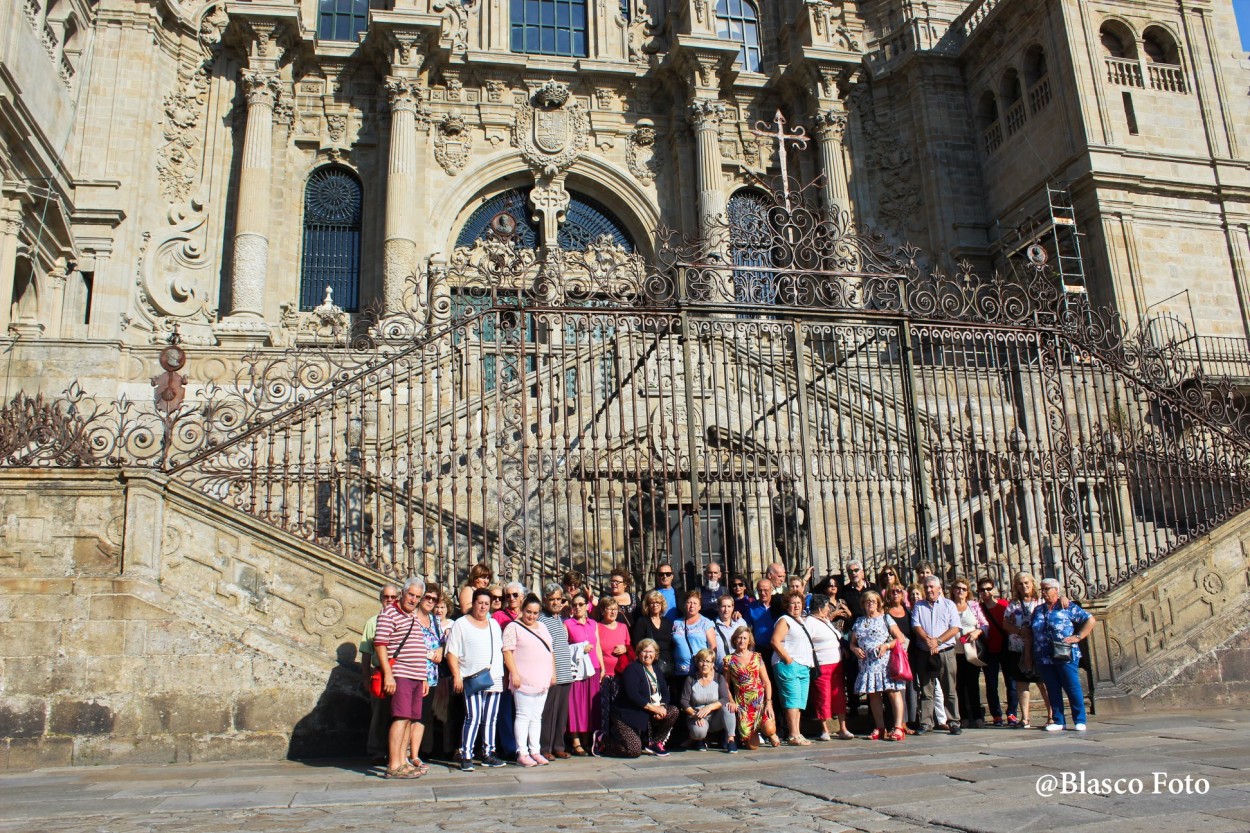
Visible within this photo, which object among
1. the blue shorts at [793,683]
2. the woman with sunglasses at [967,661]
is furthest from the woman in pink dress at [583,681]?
the woman with sunglasses at [967,661]

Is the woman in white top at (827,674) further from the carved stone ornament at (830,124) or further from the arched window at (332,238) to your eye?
the carved stone ornament at (830,124)

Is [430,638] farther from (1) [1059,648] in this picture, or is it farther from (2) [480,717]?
(1) [1059,648]

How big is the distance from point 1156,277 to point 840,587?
1483 cm

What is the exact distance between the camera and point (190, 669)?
8977 mm

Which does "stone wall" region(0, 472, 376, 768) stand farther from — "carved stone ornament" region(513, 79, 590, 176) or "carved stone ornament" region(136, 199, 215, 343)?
"carved stone ornament" region(513, 79, 590, 176)

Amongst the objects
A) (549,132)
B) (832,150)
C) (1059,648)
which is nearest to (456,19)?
(549,132)

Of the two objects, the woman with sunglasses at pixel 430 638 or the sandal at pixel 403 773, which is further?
the woman with sunglasses at pixel 430 638

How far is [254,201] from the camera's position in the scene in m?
22.2

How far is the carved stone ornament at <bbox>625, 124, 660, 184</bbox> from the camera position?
2586cm

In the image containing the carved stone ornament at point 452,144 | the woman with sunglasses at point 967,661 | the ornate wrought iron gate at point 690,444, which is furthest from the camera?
the carved stone ornament at point 452,144

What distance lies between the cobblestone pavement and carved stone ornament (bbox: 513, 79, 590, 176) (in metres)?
18.9

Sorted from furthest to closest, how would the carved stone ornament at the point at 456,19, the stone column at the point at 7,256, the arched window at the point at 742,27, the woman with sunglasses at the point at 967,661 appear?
the arched window at the point at 742,27, the carved stone ornament at the point at 456,19, the stone column at the point at 7,256, the woman with sunglasses at the point at 967,661

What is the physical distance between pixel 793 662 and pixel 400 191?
16.7m

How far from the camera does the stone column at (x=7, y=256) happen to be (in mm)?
17734
